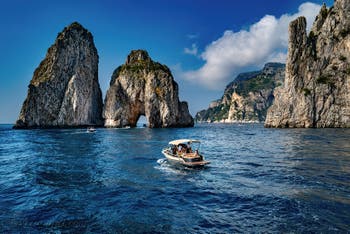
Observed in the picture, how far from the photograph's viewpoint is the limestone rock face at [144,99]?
12088 cm

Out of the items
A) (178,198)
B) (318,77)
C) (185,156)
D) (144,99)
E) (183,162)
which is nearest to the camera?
(178,198)

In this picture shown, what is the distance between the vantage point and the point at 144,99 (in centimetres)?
12688

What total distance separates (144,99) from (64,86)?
4029 centimetres

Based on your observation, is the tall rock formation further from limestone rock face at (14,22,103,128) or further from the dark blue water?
limestone rock face at (14,22,103,128)

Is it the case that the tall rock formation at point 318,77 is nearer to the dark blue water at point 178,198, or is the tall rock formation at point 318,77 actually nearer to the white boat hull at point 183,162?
the dark blue water at point 178,198

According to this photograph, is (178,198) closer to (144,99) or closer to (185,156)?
(185,156)

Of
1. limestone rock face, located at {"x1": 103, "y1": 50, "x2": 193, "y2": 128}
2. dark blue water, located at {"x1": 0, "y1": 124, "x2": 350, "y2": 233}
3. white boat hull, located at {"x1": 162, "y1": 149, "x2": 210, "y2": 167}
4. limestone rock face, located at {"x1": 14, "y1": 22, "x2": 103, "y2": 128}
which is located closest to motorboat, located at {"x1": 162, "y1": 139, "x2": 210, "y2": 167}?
white boat hull, located at {"x1": 162, "y1": 149, "x2": 210, "y2": 167}

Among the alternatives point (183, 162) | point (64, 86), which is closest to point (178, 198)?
point (183, 162)

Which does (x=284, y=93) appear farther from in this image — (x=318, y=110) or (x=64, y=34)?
(x=64, y=34)

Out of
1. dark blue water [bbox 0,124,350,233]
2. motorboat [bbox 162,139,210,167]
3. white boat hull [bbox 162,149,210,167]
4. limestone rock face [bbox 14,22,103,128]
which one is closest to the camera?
dark blue water [bbox 0,124,350,233]

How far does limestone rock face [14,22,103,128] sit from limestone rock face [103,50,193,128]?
1235cm

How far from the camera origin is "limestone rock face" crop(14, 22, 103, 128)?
12131 cm

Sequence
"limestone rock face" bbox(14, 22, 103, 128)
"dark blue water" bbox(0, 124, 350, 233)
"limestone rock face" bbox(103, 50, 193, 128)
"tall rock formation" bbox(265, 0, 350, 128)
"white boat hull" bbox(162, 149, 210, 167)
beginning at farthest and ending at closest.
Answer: "limestone rock face" bbox(14, 22, 103, 128) → "limestone rock face" bbox(103, 50, 193, 128) → "tall rock formation" bbox(265, 0, 350, 128) → "white boat hull" bbox(162, 149, 210, 167) → "dark blue water" bbox(0, 124, 350, 233)

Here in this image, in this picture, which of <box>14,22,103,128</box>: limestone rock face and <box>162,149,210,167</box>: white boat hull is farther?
<box>14,22,103,128</box>: limestone rock face
